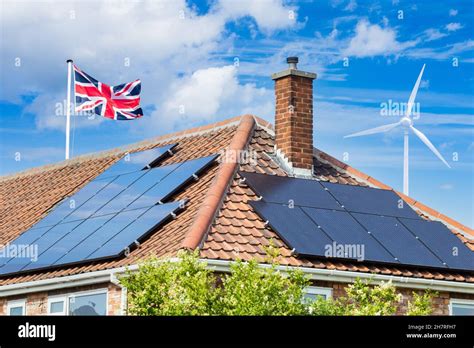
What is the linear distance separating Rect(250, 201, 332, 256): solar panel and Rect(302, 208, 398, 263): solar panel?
29cm

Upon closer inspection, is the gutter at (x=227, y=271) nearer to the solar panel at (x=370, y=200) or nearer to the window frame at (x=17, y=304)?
the window frame at (x=17, y=304)

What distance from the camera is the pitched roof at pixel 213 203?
21141mm

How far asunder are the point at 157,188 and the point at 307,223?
13.2ft

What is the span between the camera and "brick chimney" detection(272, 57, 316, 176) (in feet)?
84.1

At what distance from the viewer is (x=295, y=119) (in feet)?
84.3

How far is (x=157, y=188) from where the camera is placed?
2431 centimetres

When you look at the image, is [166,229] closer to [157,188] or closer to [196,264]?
[157,188]

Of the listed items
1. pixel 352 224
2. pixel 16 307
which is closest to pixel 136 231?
pixel 16 307

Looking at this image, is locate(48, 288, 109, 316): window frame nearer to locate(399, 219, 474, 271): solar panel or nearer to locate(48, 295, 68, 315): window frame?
locate(48, 295, 68, 315): window frame

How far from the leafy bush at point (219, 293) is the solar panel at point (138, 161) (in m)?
8.98

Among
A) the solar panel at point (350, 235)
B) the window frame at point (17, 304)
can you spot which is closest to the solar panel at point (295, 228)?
the solar panel at point (350, 235)

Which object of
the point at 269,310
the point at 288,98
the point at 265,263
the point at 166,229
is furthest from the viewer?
the point at 288,98

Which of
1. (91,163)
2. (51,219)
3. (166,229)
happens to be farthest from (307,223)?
(91,163)

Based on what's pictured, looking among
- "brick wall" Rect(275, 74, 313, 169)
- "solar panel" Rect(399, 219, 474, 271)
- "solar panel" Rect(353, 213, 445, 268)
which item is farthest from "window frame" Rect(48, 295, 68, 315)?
"solar panel" Rect(399, 219, 474, 271)
